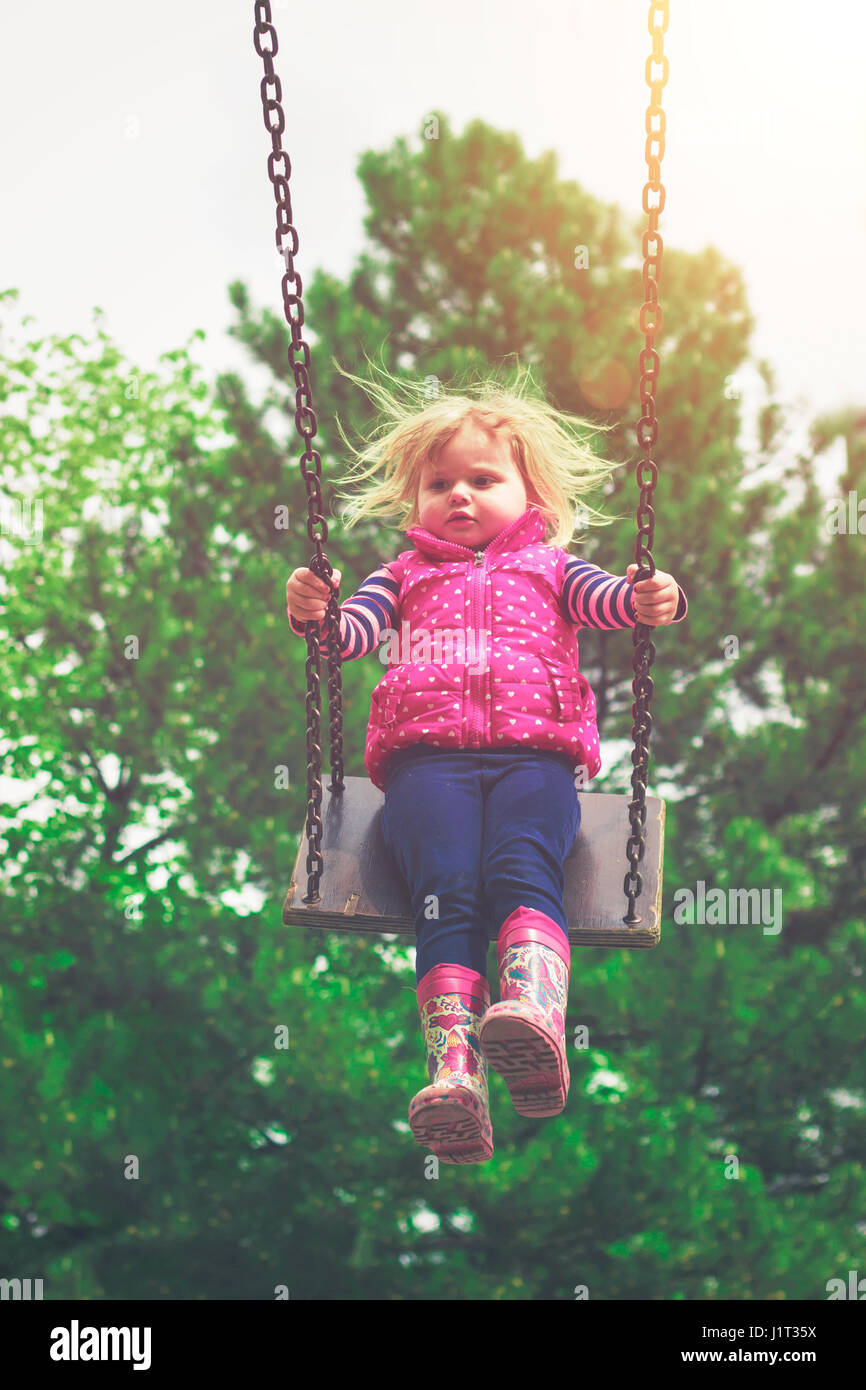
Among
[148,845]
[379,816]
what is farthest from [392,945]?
[379,816]

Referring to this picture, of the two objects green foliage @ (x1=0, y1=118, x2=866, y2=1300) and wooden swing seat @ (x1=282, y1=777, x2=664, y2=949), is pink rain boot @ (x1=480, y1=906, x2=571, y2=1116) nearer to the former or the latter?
wooden swing seat @ (x1=282, y1=777, x2=664, y2=949)

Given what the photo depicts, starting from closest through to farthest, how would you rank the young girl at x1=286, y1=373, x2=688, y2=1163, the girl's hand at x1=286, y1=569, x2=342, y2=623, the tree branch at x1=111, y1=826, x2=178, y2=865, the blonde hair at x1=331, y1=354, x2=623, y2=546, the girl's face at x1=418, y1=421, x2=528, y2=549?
the young girl at x1=286, y1=373, x2=688, y2=1163, the girl's hand at x1=286, y1=569, x2=342, y2=623, the girl's face at x1=418, y1=421, x2=528, y2=549, the blonde hair at x1=331, y1=354, x2=623, y2=546, the tree branch at x1=111, y1=826, x2=178, y2=865

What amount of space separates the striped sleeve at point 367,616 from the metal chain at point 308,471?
5 cm

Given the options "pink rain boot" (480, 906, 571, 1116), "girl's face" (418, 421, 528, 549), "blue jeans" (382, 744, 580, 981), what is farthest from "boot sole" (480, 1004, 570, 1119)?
"girl's face" (418, 421, 528, 549)

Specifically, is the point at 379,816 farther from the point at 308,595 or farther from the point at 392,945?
the point at 392,945

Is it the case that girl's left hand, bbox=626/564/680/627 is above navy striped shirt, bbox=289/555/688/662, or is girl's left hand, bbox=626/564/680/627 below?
below

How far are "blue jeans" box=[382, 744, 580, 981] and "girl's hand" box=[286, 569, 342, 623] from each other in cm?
35

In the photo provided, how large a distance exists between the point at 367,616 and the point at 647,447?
0.75 metres

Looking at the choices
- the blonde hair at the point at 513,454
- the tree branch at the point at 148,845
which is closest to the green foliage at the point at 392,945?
the tree branch at the point at 148,845

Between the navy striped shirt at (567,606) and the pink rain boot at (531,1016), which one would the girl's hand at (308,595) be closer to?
the navy striped shirt at (567,606)

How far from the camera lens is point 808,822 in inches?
359

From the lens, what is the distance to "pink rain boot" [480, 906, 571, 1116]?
94.8 inches

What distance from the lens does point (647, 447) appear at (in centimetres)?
270
